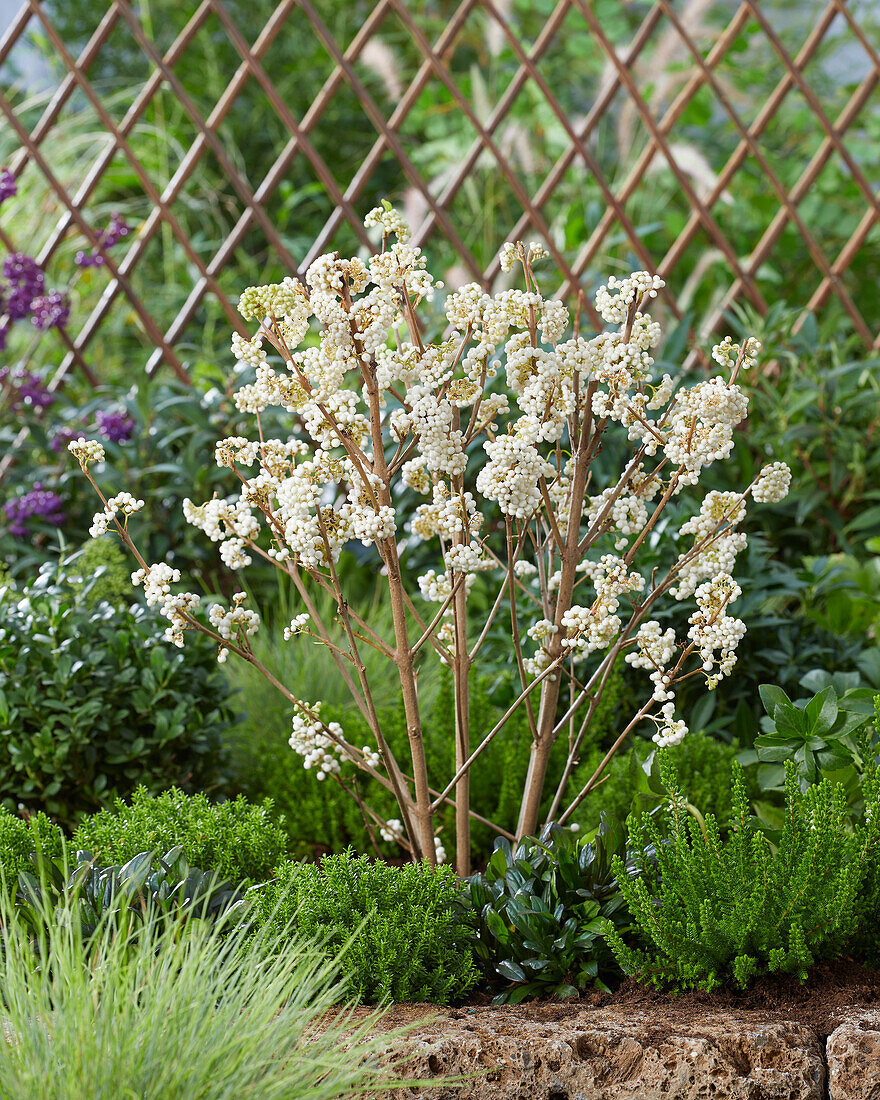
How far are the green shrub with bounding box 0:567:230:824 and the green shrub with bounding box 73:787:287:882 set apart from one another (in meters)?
0.30

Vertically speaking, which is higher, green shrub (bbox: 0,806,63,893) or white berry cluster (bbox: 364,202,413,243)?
white berry cluster (bbox: 364,202,413,243)

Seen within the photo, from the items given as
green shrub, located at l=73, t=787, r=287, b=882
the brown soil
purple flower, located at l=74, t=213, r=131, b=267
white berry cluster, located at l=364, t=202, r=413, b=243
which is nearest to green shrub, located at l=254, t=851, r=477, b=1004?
the brown soil

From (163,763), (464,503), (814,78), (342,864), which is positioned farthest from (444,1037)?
→ (814,78)

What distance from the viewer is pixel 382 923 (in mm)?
1151

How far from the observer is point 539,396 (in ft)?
3.84

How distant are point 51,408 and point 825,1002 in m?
2.46

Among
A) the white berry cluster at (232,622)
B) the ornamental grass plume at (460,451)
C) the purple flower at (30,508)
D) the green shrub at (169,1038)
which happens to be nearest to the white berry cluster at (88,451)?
the ornamental grass plume at (460,451)

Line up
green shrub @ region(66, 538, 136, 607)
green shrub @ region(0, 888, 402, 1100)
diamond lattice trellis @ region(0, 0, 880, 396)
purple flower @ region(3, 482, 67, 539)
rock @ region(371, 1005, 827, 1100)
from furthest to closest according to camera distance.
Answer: diamond lattice trellis @ region(0, 0, 880, 396) → purple flower @ region(3, 482, 67, 539) → green shrub @ region(66, 538, 136, 607) → rock @ region(371, 1005, 827, 1100) → green shrub @ region(0, 888, 402, 1100)

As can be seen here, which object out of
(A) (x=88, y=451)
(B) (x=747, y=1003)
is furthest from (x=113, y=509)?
(B) (x=747, y=1003)

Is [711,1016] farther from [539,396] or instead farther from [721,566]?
[539,396]

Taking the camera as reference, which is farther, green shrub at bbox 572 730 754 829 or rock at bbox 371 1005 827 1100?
green shrub at bbox 572 730 754 829

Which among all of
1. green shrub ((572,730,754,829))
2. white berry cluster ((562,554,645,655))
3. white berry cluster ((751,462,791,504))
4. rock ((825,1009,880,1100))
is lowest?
rock ((825,1009,880,1100))

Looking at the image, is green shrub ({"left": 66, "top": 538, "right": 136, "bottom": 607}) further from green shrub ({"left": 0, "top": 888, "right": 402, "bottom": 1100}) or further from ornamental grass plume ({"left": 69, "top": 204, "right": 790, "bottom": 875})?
green shrub ({"left": 0, "top": 888, "right": 402, "bottom": 1100})

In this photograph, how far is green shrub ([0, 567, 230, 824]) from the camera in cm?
172
